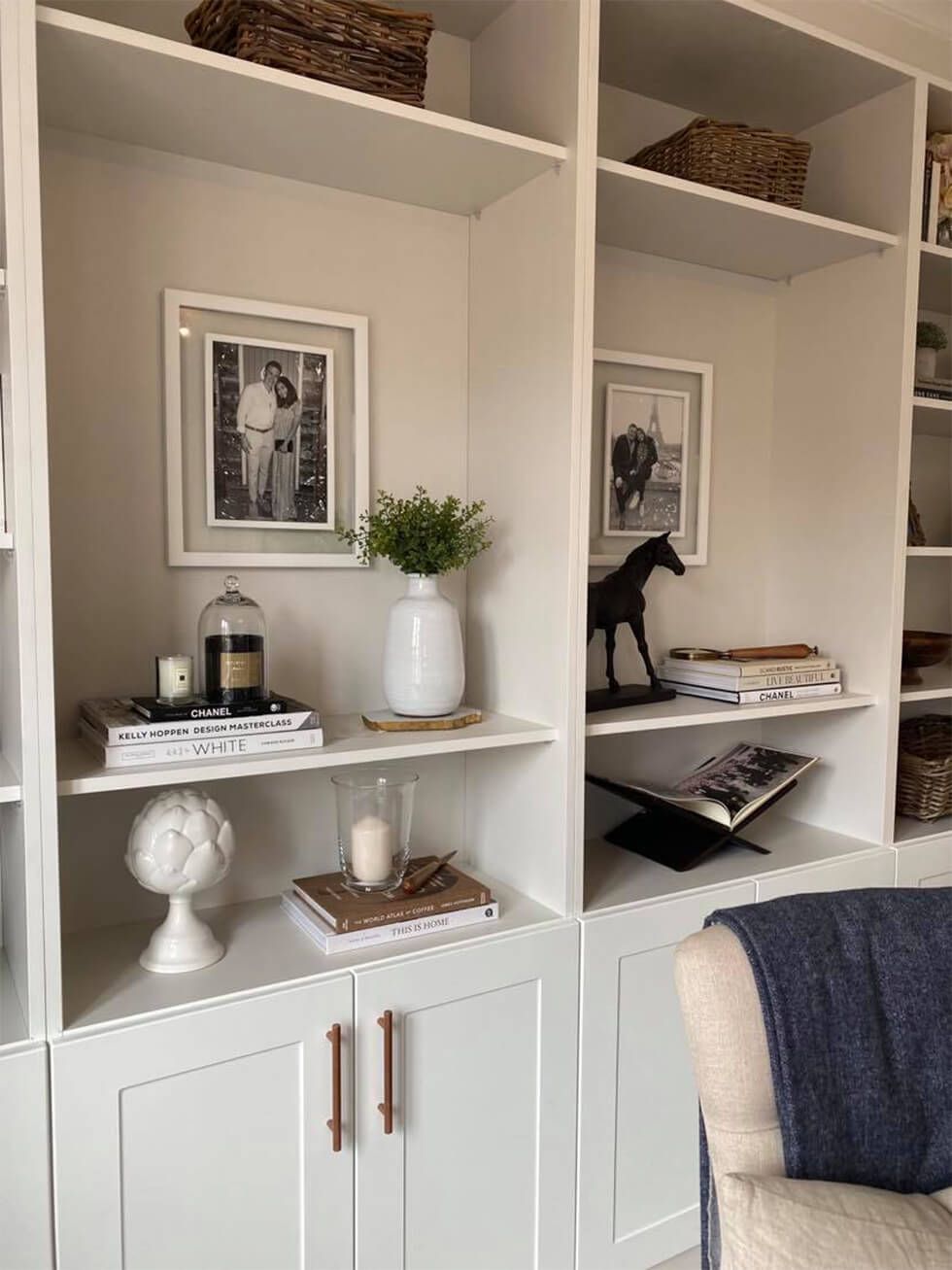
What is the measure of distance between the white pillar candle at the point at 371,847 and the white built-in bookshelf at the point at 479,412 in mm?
154

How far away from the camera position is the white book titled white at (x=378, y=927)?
1570 mm

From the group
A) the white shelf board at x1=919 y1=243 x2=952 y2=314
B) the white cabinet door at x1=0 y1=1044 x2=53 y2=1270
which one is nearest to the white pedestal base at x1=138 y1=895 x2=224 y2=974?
the white cabinet door at x1=0 y1=1044 x2=53 y2=1270

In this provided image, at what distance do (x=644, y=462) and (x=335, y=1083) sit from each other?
1.40 metres

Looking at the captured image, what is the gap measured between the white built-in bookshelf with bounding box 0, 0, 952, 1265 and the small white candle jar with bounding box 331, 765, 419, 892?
0.09m

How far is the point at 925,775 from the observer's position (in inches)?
90.0

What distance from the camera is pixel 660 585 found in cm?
225

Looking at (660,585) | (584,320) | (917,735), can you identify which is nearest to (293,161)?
(584,320)

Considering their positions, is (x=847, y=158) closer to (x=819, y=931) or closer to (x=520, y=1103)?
(x=819, y=931)

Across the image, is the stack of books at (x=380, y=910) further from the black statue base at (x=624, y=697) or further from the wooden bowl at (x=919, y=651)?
the wooden bowl at (x=919, y=651)

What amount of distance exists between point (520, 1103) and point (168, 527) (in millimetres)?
1146

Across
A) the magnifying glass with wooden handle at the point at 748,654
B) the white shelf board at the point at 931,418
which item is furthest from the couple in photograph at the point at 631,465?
the white shelf board at the point at 931,418

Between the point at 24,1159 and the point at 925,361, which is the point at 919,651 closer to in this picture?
the point at 925,361

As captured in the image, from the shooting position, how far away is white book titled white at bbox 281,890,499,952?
1.57 metres

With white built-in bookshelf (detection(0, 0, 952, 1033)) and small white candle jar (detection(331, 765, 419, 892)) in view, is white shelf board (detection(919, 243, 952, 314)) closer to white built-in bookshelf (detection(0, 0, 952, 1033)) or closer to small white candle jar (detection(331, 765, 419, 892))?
white built-in bookshelf (detection(0, 0, 952, 1033))
